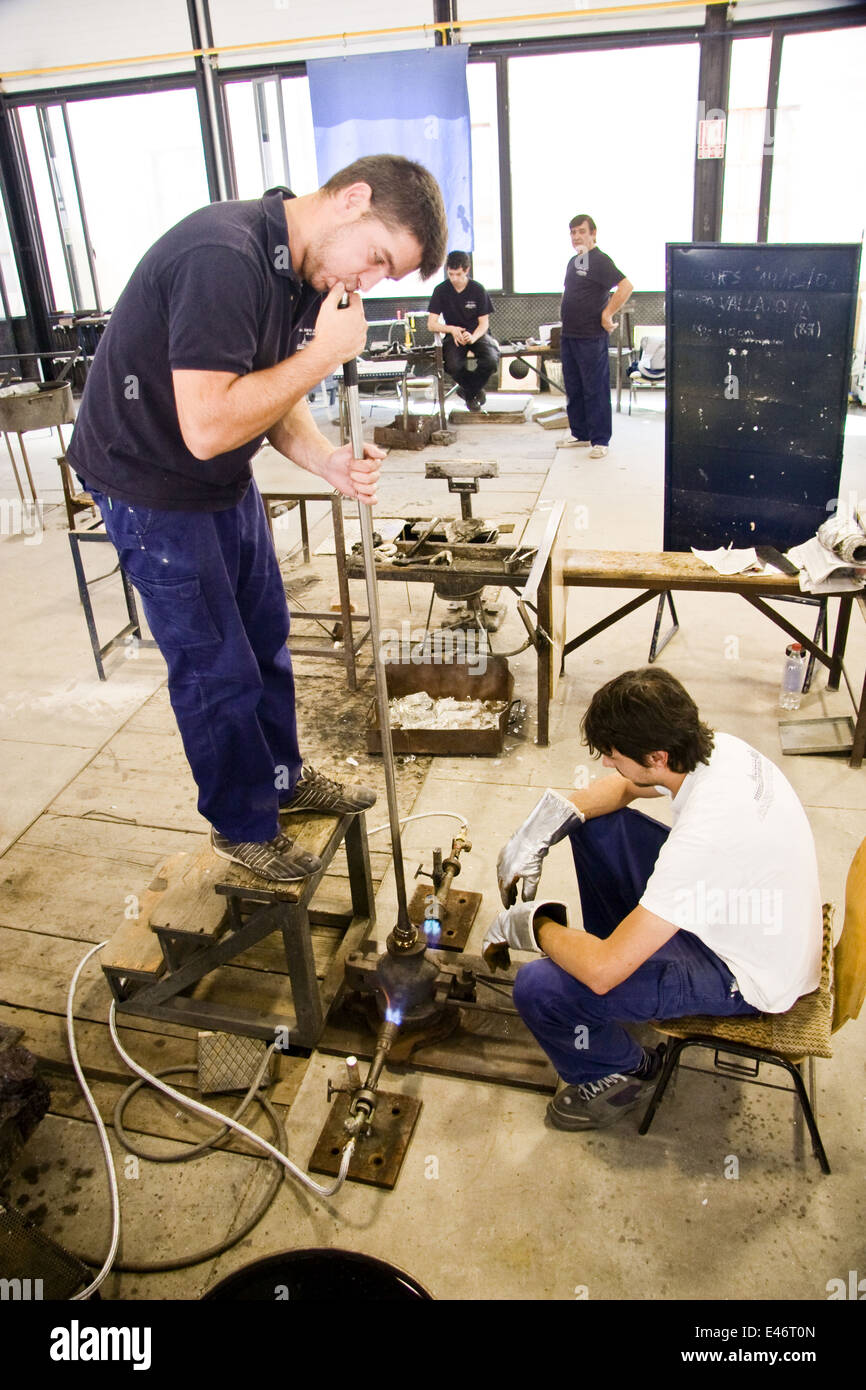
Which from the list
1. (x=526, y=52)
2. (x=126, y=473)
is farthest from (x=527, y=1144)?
(x=526, y=52)

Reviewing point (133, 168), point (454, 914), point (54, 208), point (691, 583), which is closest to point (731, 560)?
point (691, 583)

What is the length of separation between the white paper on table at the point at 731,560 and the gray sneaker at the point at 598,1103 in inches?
81.9

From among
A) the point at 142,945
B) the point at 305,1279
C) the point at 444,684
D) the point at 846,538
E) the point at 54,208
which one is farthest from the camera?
the point at 54,208

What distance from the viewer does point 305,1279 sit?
1.63 m

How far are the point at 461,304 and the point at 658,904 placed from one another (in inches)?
281

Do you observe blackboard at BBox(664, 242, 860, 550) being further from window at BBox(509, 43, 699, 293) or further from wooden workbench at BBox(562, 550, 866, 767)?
window at BBox(509, 43, 699, 293)

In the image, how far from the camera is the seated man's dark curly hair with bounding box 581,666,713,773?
6.21ft

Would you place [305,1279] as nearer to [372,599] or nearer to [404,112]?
[372,599]

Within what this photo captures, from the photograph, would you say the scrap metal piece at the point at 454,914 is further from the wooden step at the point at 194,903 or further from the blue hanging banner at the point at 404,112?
the blue hanging banner at the point at 404,112

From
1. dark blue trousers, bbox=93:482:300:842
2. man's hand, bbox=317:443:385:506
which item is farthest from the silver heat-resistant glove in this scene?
man's hand, bbox=317:443:385:506

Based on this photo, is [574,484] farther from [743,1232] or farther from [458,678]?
[743,1232]

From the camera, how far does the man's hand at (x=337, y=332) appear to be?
167 cm

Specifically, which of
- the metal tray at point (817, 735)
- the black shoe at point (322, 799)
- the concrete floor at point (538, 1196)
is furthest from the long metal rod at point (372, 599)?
the metal tray at point (817, 735)

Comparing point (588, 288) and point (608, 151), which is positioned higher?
point (608, 151)
